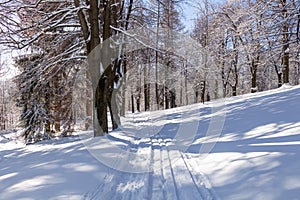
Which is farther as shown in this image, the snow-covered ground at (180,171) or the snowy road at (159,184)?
the snowy road at (159,184)

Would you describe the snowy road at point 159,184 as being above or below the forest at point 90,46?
below

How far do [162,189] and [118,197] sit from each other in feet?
2.31

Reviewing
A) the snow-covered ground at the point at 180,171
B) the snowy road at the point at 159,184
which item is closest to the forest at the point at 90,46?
the snow-covered ground at the point at 180,171

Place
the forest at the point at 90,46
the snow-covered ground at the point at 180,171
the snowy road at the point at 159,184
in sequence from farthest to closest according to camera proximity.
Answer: the forest at the point at 90,46
the snowy road at the point at 159,184
the snow-covered ground at the point at 180,171

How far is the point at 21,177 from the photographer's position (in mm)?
4320

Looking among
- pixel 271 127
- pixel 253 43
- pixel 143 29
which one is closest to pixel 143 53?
pixel 143 29

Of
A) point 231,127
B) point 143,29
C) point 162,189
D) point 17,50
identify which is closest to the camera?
point 162,189

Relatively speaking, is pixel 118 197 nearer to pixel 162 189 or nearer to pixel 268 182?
pixel 162 189

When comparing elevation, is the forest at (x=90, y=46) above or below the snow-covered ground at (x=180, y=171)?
above

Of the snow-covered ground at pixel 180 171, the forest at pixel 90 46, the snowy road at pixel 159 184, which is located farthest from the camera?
the forest at pixel 90 46

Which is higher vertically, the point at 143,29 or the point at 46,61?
the point at 143,29

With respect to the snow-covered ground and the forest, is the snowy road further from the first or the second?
the forest

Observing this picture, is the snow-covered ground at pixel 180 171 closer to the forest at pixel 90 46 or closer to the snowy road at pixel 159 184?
the snowy road at pixel 159 184

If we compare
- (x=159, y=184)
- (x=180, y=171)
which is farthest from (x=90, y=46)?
(x=159, y=184)
